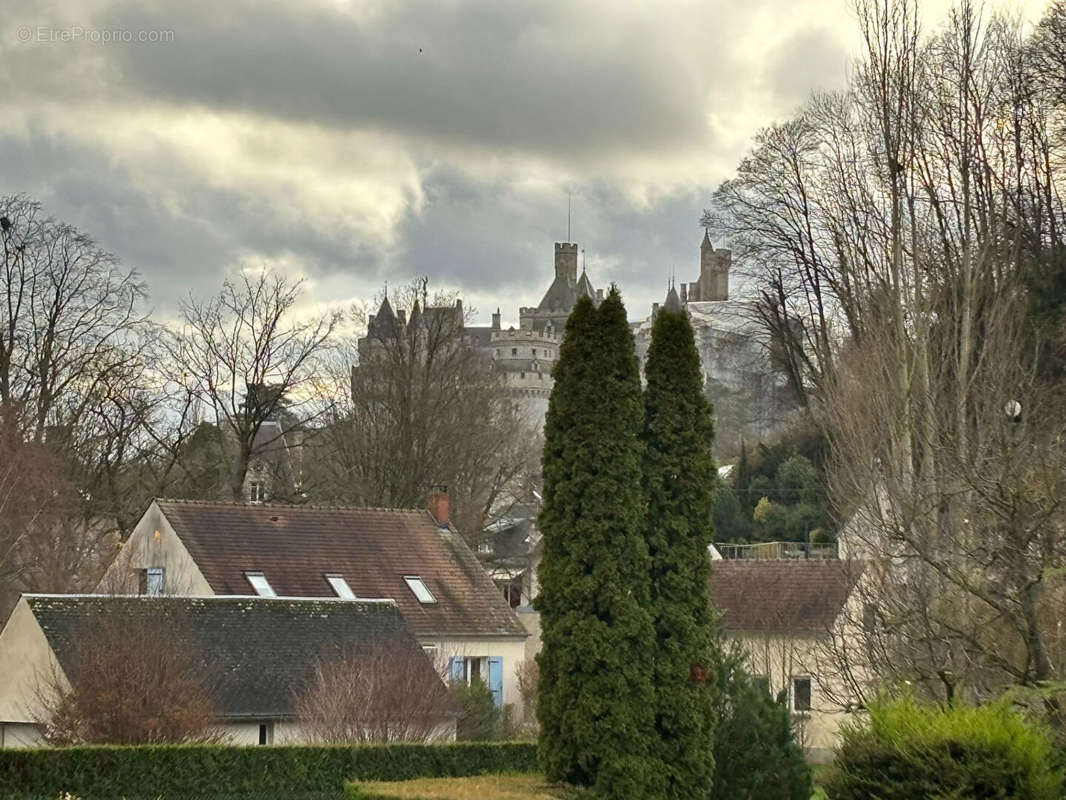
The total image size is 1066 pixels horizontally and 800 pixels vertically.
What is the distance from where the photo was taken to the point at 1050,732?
1816 cm

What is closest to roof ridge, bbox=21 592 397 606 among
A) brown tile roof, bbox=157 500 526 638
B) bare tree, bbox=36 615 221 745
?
brown tile roof, bbox=157 500 526 638

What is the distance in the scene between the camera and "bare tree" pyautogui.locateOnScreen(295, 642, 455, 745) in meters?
29.7

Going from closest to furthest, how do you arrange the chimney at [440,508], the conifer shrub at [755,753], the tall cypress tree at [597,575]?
the tall cypress tree at [597,575], the conifer shrub at [755,753], the chimney at [440,508]

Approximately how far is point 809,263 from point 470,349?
21076 mm

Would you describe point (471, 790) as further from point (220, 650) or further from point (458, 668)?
point (458, 668)

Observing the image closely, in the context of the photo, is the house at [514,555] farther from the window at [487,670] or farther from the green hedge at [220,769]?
the green hedge at [220,769]

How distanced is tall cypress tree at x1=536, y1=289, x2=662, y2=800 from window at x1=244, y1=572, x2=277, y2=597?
18264 millimetres

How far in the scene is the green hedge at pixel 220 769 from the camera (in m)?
23.0

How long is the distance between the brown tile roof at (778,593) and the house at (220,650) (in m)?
13.4

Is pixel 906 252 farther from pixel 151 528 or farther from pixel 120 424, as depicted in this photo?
pixel 120 424

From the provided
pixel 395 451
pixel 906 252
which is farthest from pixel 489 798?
pixel 395 451

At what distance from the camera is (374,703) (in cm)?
3011

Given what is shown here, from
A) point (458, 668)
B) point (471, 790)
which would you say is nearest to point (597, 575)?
point (471, 790)

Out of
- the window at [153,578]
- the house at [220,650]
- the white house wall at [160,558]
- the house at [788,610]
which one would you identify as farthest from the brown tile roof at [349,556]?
the house at [788,610]
